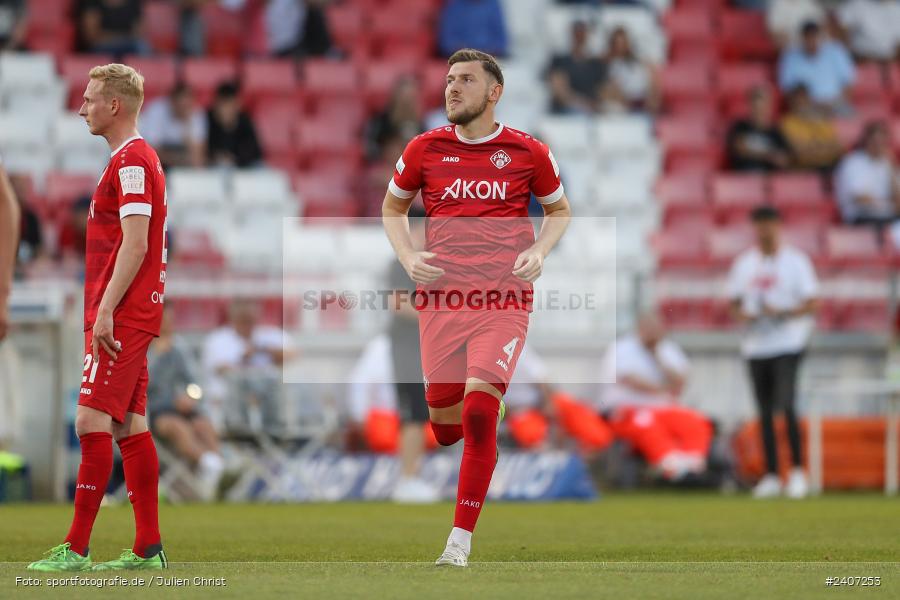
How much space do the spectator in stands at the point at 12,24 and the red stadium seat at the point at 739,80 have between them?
323 inches

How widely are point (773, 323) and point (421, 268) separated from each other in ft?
24.1

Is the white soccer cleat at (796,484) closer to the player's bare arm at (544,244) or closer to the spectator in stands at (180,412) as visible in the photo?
the spectator in stands at (180,412)

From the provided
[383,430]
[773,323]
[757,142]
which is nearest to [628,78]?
[757,142]

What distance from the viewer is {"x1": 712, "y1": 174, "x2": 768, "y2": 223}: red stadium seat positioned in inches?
686

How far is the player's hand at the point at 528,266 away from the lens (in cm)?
657

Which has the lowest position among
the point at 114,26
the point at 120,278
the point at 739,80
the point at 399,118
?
the point at 120,278

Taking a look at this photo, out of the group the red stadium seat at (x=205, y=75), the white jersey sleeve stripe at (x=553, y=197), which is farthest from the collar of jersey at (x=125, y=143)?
the red stadium seat at (x=205, y=75)

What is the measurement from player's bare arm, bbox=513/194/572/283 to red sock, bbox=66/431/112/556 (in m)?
1.84

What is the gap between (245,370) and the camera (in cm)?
1346

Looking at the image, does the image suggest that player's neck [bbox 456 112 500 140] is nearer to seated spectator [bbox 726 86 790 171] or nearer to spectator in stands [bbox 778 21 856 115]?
seated spectator [bbox 726 86 790 171]

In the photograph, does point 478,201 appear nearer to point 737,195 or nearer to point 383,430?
point 383,430

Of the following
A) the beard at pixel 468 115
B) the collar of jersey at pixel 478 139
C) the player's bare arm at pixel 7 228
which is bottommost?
the player's bare arm at pixel 7 228

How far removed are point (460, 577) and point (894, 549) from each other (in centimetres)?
278

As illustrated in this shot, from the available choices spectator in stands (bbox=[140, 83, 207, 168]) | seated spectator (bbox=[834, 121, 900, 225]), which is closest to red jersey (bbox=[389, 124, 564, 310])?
spectator in stands (bbox=[140, 83, 207, 168])
